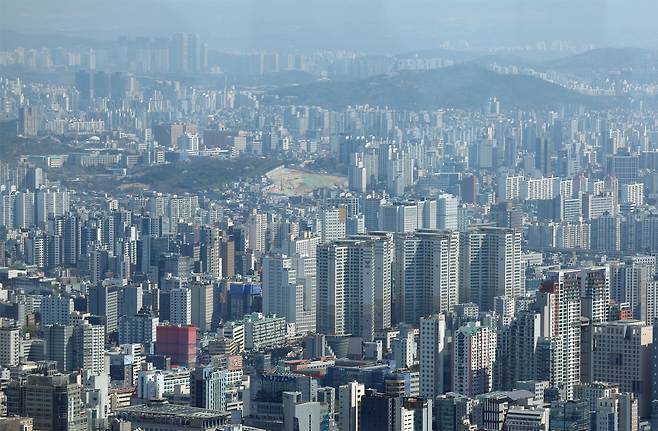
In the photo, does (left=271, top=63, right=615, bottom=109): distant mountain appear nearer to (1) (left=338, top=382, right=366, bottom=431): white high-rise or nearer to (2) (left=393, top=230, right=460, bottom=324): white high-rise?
(2) (left=393, top=230, right=460, bottom=324): white high-rise

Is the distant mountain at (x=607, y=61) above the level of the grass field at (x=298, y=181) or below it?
above

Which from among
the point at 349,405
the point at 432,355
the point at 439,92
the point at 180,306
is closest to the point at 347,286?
the point at 180,306

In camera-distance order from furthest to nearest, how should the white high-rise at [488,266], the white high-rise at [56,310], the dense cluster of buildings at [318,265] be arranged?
1. the white high-rise at [488,266]
2. the white high-rise at [56,310]
3. the dense cluster of buildings at [318,265]

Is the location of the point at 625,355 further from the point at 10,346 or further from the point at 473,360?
the point at 10,346

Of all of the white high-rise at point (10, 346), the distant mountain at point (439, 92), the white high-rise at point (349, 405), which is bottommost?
the white high-rise at point (349, 405)

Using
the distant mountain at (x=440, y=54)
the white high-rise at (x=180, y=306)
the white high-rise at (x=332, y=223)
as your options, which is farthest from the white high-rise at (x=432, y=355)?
the distant mountain at (x=440, y=54)

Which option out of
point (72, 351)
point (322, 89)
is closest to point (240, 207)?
point (322, 89)

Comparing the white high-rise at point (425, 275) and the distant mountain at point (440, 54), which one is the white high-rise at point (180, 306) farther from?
the distant mountain at point (440, 54)
